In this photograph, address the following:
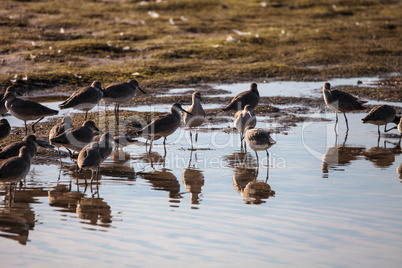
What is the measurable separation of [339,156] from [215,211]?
432cm

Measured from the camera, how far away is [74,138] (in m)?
9.98

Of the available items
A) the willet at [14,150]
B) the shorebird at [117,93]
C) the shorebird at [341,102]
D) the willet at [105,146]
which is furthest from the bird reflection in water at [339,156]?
the shorebird at [117,93]

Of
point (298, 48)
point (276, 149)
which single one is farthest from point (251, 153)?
point (298, 48)

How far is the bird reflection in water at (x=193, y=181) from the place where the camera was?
27.4 ft

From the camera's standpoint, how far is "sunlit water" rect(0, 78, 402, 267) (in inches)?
247

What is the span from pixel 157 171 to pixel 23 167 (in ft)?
8.91

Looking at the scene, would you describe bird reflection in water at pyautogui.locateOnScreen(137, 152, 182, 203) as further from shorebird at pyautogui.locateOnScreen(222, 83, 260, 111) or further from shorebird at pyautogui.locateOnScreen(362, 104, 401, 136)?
shorebird at pyautogui.locateOnScreen(362, 104, 401, 136)

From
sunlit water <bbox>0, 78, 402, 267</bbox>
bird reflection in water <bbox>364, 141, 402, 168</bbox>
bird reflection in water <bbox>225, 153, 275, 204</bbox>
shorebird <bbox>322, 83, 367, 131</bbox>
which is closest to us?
sunlit water <bbox>0, 78, 402, 267</bbox>

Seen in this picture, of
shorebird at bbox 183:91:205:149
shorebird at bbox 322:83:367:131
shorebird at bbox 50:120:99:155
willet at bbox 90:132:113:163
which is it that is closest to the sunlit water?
willet at bbox 90:132:113:163

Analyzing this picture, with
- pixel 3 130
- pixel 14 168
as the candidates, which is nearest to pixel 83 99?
pixel 3 130

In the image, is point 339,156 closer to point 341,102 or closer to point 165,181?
point 341,102

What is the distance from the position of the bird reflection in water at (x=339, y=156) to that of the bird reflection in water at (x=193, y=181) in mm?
2307

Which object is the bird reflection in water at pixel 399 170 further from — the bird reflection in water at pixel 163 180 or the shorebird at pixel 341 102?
the bird reflection in water at pixel 163 180

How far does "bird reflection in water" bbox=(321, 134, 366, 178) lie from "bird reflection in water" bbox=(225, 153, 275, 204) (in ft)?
4.20
